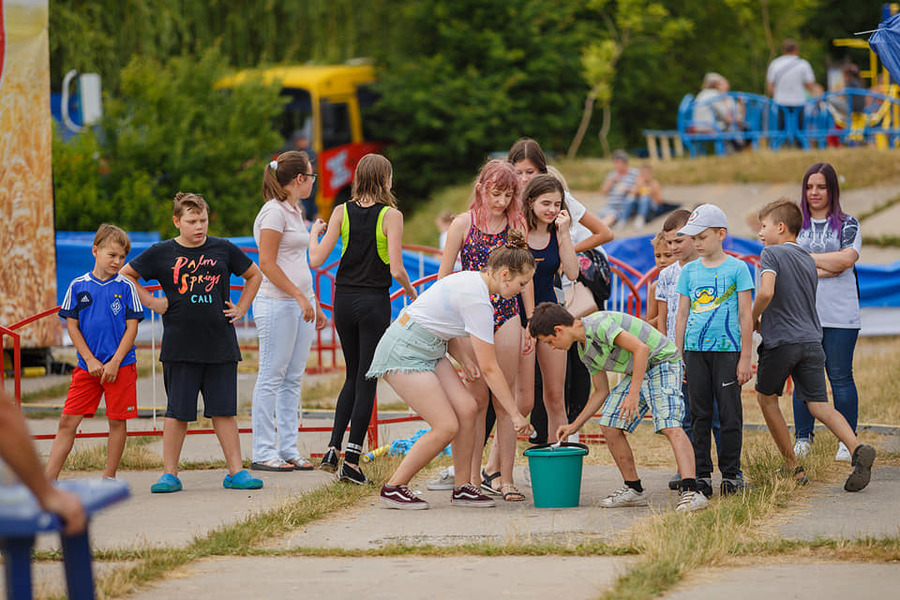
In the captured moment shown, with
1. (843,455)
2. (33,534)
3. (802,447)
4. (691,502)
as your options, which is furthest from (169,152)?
(33,534)

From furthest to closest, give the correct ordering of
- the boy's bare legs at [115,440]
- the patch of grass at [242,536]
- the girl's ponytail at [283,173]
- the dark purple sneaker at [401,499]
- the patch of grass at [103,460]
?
1. the patch of grass at [103,460]
2. the girl's ponytail at [283,173]
3. the boy's bare legs at [115,440]
4. the dark purple sneaker at [401,499]
5. the patch of grass at [242,536]

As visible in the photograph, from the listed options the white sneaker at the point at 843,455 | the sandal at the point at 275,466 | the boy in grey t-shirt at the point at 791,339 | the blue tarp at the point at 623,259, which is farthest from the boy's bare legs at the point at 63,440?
the blue tarp at the point at 623,259

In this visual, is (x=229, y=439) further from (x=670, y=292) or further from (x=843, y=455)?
(x=843, y=455)

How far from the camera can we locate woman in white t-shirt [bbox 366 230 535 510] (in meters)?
6.01

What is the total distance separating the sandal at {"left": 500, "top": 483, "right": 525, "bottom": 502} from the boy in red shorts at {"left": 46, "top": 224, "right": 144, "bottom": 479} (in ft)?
7.28

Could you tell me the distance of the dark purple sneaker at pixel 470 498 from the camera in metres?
6.40

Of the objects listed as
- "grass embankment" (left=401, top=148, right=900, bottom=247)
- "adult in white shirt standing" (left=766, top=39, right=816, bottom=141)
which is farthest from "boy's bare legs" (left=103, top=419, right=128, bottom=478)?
"adult in white shirt standing" (left=766, top=39, right=816, bottom=141)

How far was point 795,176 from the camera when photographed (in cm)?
1984

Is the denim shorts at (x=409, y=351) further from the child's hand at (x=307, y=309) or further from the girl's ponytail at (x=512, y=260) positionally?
the child's hand at (x=307, y=309)

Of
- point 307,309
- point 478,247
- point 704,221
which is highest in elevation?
point 704,221

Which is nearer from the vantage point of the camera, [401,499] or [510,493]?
[401,499]

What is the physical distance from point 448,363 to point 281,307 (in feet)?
4.82

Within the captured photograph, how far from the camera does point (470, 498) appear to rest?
6422 mm

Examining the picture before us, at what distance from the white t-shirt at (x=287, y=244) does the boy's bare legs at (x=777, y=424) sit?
2881 millimetres
